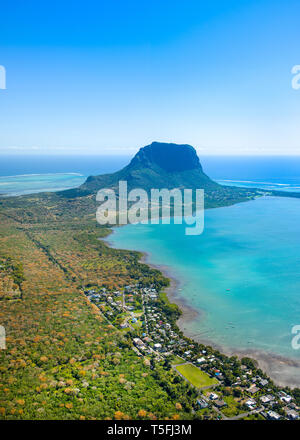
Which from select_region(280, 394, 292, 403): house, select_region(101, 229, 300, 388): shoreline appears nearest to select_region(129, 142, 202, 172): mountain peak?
select_region(101, 229, 300, 388): shoreline

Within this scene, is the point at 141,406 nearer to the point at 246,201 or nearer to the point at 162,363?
the point at 162,363

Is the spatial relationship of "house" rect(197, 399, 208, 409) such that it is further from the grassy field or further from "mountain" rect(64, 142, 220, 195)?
"mountain" rect(64, 142, 220, 195)

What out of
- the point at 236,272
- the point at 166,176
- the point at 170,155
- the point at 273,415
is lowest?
the point at 273,415

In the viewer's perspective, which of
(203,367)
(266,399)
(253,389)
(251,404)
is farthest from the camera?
(203,367)

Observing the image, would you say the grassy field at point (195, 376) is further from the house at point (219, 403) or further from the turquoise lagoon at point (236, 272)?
the turquoise lagoon at point (236, 272)

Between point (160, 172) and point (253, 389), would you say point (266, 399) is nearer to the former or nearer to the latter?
point (253, 389)

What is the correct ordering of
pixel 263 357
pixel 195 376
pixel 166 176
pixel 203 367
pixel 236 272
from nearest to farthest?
pixel 195 376 < pixel 203 367 < pixel 263 357 < pixel 236 272 < pixel 166 176

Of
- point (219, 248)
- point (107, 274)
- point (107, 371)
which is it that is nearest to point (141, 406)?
point (107, 371)

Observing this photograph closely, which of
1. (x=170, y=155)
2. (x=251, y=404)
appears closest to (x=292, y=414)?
(x=251, y=404)
